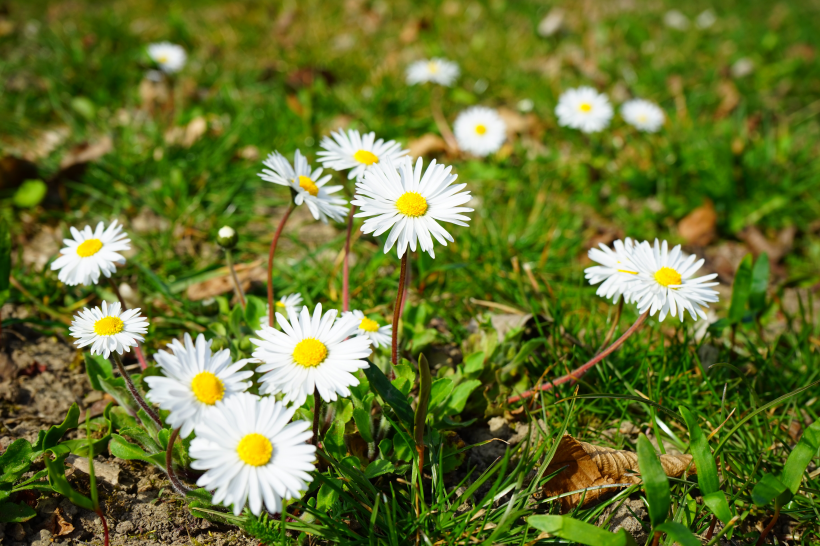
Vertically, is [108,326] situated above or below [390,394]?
above

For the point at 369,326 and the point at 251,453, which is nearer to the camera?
the point at 251,453

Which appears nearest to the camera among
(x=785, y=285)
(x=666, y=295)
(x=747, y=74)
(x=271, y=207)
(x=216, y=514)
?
(x=216, y=514)

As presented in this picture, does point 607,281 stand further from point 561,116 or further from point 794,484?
point 561,116

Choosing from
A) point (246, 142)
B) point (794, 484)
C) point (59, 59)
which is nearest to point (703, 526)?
point (794, 484)

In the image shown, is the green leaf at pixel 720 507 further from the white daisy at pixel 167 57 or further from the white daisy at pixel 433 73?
the white daisy at pixel 167 57

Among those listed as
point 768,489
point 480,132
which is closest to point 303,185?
point 768,489

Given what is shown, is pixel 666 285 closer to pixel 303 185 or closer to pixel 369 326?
pixel 369 326
